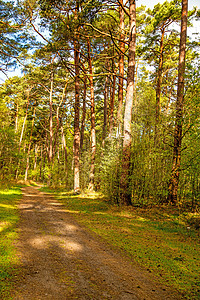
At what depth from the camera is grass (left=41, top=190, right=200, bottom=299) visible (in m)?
3.68

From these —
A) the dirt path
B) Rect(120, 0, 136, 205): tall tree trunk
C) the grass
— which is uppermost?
Rect(120, 0, 136, 205): tall tree trunk

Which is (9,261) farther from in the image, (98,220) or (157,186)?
(157,186)

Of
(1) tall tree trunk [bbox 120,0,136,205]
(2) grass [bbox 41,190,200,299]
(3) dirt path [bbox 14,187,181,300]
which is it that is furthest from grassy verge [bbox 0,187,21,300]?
(1) tall tree trunk [bbox 120,0,136,205]

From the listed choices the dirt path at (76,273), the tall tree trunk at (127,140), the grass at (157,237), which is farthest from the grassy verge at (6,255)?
the tall tree trunk at (127,140)

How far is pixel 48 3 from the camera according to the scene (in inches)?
Result: 447

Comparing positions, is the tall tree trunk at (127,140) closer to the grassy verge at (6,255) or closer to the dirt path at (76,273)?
the dirt path at (76,273)

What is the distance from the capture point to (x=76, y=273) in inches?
131

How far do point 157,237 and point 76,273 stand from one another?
129 inches

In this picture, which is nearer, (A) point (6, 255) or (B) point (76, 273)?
(B) point (76, 273)

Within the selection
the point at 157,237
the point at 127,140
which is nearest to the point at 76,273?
the point at 157,237

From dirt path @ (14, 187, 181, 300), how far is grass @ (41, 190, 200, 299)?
1.23 feet

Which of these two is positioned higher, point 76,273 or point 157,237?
point 76,273

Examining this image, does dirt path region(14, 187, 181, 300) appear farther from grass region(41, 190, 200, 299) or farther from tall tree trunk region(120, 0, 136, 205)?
tall tree trunk region(120, 0, 136, 205)

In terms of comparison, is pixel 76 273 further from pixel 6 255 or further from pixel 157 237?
pixel 157 237
